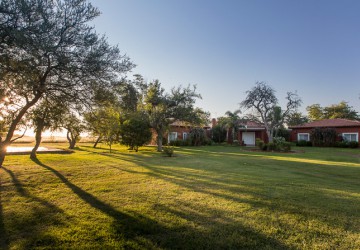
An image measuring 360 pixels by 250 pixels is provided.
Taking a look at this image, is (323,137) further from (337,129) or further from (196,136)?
(196,136)

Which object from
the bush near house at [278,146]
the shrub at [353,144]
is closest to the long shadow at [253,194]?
the bush near house at [278,146]

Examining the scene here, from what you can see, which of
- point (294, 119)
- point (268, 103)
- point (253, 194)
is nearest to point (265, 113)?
point (268, 103)

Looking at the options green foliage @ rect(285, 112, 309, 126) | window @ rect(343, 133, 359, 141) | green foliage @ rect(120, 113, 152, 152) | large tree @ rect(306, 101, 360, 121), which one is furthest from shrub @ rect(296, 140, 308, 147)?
green foliage @ rect(120, 113, 152, 152)

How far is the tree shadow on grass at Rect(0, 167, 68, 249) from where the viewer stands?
358 cm

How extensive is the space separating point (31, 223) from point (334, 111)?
185 feet

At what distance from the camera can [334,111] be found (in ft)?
157

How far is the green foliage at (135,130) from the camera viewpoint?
21141 mm

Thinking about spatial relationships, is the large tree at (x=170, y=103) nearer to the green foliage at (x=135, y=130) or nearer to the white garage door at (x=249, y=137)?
the green foliage at (x=135, y=130)

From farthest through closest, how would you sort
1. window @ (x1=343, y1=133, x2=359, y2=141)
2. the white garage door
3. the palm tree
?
the white garage door
the palm tree
window @ (x1=343, y1=133, x2=359, y2=141)

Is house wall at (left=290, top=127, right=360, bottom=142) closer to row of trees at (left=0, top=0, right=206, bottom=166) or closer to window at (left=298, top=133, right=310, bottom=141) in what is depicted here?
window at (left=298, top=133, right=310, bottom=141)

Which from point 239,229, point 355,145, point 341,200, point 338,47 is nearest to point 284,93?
point 355,145

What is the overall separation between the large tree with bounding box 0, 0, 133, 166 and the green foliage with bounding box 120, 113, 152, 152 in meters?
13.4

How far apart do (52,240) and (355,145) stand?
111ft

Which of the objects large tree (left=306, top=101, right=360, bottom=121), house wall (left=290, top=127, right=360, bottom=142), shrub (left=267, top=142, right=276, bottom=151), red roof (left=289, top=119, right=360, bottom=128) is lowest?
shrub (left=267, top=142, right=276, bottom=151)
